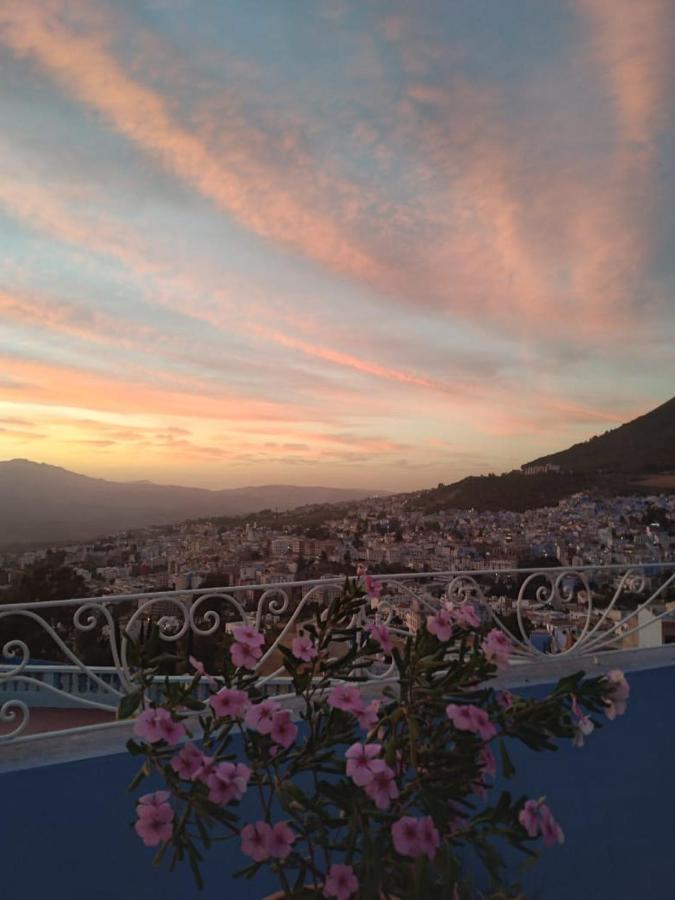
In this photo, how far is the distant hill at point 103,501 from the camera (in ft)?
34.1

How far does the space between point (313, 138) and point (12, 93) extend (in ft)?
8.84

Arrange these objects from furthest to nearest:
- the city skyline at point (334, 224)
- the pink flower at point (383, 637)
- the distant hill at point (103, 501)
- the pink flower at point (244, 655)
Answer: the distant hill at point (103, 501) < the city skyline at point (334, 224) < the pink flower at point (383, 637) < the pink flower at point (244, 655)

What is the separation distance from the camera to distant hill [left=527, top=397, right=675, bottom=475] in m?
10.6

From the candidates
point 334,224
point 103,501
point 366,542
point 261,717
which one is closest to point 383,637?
point 261,717

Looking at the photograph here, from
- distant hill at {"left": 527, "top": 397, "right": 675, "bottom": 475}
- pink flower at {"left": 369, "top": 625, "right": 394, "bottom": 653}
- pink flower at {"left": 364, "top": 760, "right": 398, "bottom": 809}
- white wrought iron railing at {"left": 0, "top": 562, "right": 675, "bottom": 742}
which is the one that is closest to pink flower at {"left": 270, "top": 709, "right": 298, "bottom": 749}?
pink flower at {"left": 364, "top": 760, "right": 398, "bottom": 809}

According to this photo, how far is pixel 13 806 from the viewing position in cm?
232

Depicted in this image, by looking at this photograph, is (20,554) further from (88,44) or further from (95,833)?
(95,833)

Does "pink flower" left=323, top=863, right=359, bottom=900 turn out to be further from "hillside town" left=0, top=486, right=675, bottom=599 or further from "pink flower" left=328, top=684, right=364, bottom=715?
"hillside town" left=0, top=486, right=675, bottom=599

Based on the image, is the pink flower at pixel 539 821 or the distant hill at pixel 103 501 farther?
the distant hill at pixel 103 501

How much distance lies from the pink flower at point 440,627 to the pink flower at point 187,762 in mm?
641

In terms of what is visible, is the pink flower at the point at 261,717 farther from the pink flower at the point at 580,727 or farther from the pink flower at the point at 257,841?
the pink flower at the point at 580,727

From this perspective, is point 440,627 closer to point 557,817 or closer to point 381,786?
point 381,786

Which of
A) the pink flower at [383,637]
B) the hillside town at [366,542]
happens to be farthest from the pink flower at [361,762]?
the hillside town at [366,542]

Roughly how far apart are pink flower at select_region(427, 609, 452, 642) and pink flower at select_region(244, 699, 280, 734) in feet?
1.46
